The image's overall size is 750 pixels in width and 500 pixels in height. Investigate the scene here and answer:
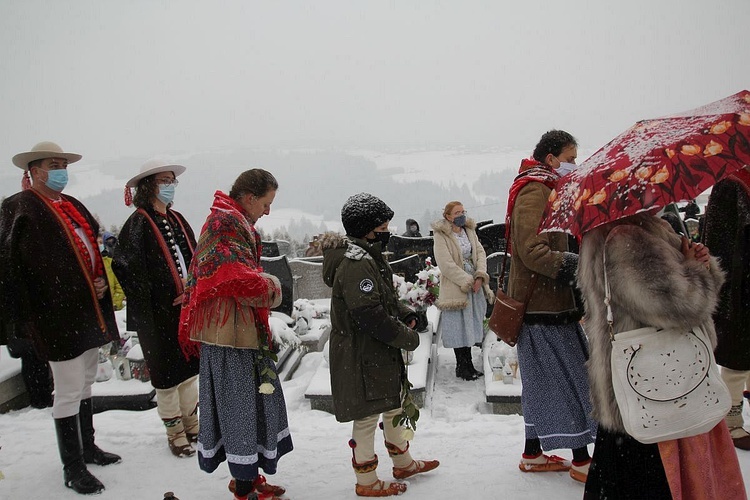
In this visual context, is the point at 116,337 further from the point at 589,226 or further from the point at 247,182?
the point at 589,226

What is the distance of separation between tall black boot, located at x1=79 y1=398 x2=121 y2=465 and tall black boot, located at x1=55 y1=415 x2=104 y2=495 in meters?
0.28

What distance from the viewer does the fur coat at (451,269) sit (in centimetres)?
574

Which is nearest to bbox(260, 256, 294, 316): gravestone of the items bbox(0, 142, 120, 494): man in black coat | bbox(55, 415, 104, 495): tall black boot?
bbox(0, 142, 120, 494): man in black coat

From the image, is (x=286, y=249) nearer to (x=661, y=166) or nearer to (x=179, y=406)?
(x=179, y=406)

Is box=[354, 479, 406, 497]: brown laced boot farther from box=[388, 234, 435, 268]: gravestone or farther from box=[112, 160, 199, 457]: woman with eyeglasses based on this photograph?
box=[388, 234, 435, 268]: gravestone

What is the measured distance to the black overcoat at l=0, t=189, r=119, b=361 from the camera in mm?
3303

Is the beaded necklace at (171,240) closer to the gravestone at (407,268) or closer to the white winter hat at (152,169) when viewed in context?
the white winter hat at (152,169)

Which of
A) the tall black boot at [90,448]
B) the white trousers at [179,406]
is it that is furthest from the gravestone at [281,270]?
the tall black boot at [90,448]

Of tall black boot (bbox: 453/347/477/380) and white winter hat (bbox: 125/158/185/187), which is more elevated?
white winter hat (bbox: 125/158/185/187)

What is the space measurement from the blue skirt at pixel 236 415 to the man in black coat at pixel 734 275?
2.71 m

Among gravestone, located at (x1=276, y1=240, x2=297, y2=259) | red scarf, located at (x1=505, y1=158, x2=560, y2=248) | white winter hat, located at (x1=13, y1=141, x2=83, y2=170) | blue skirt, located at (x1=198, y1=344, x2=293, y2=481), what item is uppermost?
white winter hat, located at (x1=13, y1=141, x2=83, y2=170)

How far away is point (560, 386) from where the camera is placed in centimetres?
301

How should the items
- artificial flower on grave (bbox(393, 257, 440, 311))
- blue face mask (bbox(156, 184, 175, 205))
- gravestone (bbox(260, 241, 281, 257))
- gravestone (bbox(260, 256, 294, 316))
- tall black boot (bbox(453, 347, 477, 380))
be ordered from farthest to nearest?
gravestone (bbox(260, 241, 281, 257))
gravestone (bbox(260, 256, 294, 316))
artificial flower on grave (bbox(393, 257, 440, 311))
tall black boot (bbox(453, 347, 477, 380))
blue face mask (bbox(156, 184, 175, 205))

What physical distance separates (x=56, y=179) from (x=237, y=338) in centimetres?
167
